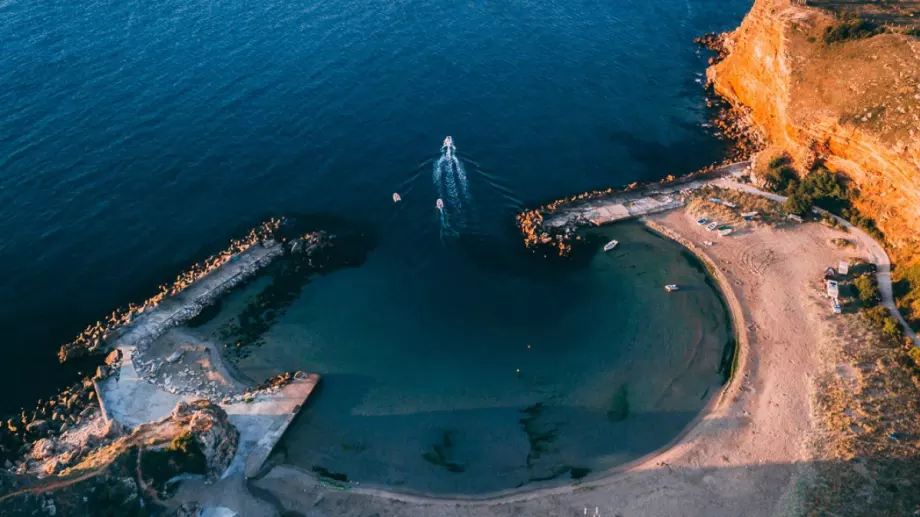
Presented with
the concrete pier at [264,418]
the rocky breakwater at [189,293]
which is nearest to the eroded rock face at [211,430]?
the concrete pier at [264,418]

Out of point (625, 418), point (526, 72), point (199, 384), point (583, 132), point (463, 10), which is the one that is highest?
point (463, 10)

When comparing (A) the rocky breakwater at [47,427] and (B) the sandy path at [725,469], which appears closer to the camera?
(B) the sandy path at [725,469]

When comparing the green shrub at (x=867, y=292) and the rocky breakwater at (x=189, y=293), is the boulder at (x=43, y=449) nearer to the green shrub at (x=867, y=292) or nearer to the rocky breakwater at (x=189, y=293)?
the rocky breakwater at (x=189, y=293)

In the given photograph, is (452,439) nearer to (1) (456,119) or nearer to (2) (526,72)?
(1) (456,119)

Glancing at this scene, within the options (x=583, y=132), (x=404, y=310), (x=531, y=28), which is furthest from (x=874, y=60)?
(x=404, y=310)

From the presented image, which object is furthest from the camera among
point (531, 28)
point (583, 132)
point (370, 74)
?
point (531, 28)

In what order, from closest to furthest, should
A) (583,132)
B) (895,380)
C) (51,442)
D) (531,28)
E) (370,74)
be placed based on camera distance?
1. (51,442)
2. (895,380)
3. (583,132)
4. (370,74)
5. (531,28)

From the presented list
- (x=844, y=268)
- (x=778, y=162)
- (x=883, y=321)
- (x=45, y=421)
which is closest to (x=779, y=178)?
(x=778, y=162)
